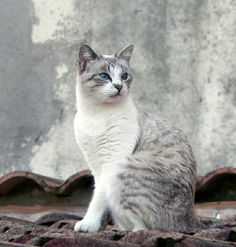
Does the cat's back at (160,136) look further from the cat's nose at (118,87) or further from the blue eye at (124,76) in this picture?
the blue eye at (124,76)

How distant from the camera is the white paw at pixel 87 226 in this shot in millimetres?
5547

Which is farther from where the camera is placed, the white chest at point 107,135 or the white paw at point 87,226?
the white chest at point 107,135

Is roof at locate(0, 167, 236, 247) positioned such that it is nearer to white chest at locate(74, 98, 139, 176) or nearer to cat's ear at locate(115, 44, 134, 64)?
white chest at locate(74, 98, 139, 176)

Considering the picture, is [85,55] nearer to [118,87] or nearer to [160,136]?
[118,87]

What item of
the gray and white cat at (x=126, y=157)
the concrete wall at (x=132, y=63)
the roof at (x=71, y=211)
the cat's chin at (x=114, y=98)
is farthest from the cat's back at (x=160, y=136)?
the concrete wall at (x=132, y=63)

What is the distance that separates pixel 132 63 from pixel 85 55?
253cm

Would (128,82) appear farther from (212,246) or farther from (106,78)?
(212,246)

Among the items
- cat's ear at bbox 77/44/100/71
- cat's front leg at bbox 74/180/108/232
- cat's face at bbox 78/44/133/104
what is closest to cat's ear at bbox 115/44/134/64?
cat's face at bbox 78/44/133/104

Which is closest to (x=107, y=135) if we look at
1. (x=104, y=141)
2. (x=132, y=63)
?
(x=104, y=141)

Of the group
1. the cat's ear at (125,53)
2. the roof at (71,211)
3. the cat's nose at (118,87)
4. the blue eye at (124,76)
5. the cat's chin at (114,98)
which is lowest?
the roof at (71,211)

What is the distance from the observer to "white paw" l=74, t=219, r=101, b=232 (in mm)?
5547

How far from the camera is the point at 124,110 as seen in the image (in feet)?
20.1

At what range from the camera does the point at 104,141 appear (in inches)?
235

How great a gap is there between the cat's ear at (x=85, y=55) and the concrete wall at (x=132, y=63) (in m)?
2.14
